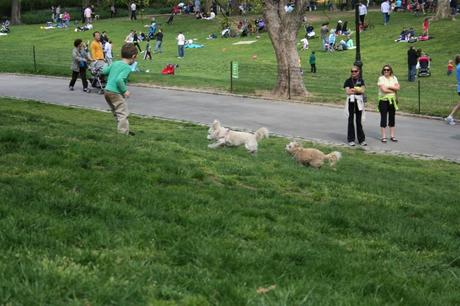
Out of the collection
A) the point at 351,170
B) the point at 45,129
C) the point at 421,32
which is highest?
the point at 421,32

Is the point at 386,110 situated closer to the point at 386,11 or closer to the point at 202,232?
the point at 202,232

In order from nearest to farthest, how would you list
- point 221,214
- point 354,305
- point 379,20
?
point 354,305 < point 221,214 < point 379,20

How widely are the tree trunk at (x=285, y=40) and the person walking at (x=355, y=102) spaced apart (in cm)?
728

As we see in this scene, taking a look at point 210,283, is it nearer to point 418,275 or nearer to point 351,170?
point 418,275

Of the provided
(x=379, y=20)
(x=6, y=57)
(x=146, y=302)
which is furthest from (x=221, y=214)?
(x=379, y=20)

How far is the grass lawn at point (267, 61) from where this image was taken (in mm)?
23500

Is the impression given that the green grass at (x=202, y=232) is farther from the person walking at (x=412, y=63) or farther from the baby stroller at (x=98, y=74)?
the person walking at (x=412, y=63)

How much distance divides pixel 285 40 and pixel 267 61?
1261 centimetres

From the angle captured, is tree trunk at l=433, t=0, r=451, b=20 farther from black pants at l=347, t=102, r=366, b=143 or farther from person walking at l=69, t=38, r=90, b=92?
black pants at l=347, t=102, r=366, b=143

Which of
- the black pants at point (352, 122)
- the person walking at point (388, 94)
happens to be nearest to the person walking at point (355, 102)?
the black pants at point (352, 122)

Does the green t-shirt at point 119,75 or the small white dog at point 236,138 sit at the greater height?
the green t-shirt at point 119,75

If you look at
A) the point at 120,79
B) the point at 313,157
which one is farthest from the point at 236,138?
the point at 120,79

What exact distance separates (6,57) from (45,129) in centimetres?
2559

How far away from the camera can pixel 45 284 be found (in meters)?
3.72
